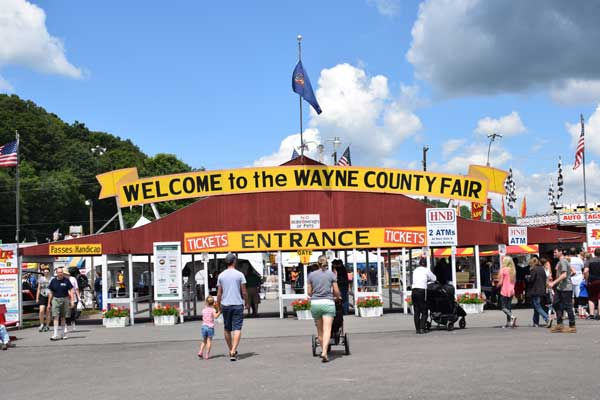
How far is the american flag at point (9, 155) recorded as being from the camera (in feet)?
→ 93.8

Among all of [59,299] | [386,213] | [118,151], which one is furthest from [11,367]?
[118,151]

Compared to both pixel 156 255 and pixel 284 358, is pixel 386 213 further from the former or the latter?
pixel 284 358

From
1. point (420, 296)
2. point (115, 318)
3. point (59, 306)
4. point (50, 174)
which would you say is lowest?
point (115, 318)

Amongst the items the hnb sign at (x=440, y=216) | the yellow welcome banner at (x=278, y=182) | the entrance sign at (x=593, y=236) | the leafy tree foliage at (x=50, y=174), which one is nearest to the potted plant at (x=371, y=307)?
the hnb sign at (x=440, y=216)

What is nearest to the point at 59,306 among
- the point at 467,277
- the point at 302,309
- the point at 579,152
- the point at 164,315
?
the point at 164,315

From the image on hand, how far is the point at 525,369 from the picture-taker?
10945mm

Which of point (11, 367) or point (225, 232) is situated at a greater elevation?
point (225, 232)

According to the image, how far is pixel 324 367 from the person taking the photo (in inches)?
475

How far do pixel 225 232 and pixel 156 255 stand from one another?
7.76ft

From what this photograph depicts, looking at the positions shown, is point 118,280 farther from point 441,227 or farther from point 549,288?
point 549,288

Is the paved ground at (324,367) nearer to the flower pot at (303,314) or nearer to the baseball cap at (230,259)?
the baseball cap at (230,259)

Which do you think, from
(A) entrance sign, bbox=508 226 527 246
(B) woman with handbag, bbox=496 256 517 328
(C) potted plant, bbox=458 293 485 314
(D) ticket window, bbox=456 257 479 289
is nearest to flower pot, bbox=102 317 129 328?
(C) potted plant, bbox=458 293 485 314

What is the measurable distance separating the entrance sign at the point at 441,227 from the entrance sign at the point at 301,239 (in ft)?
6.61

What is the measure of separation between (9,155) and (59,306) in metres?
11.1
